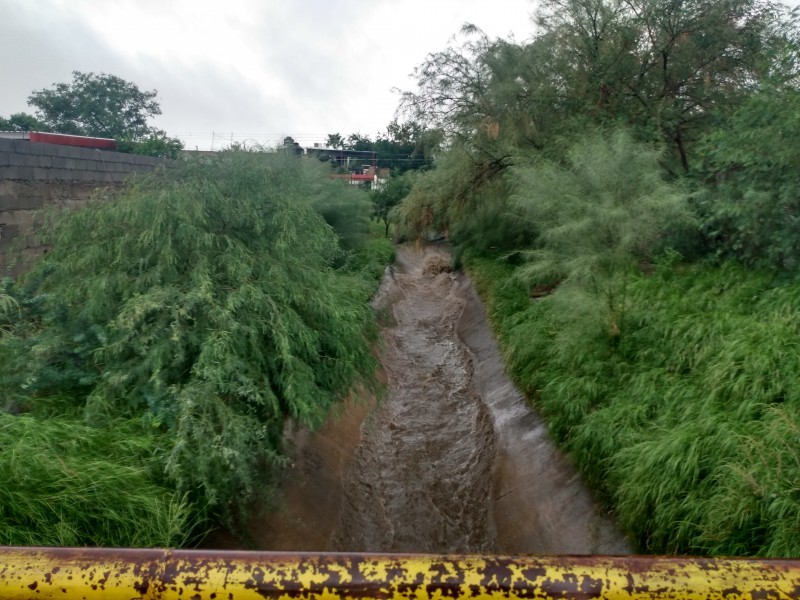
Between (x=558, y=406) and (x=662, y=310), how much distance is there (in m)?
1.84

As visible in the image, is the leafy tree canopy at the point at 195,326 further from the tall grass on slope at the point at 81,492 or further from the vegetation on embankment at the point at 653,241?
the vegetation on embankment at the point at 653,241

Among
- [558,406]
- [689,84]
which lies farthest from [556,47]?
[558,406]

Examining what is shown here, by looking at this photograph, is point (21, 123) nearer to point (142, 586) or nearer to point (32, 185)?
point (32, 185)

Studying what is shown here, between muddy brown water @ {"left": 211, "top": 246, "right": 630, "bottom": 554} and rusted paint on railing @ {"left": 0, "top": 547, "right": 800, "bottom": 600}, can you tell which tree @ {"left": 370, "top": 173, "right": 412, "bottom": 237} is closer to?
muddy brown water @ {"left": 211, "top": 246, "right": 630, "bottom": 554}

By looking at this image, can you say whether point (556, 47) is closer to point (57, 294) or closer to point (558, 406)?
point (558, 406)

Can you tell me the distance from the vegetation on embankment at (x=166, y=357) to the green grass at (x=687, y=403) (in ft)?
8.97

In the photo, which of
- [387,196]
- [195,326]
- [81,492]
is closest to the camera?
[81,492]

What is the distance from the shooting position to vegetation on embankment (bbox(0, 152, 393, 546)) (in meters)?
3.50

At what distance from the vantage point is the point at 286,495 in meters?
5.82

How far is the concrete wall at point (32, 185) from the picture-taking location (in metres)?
6.85

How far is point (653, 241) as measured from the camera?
8.54 m

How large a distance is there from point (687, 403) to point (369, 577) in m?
5.24

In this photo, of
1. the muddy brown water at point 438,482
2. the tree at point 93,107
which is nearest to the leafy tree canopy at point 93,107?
the tree at point 93,107

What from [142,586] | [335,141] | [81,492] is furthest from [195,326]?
[335,141]
